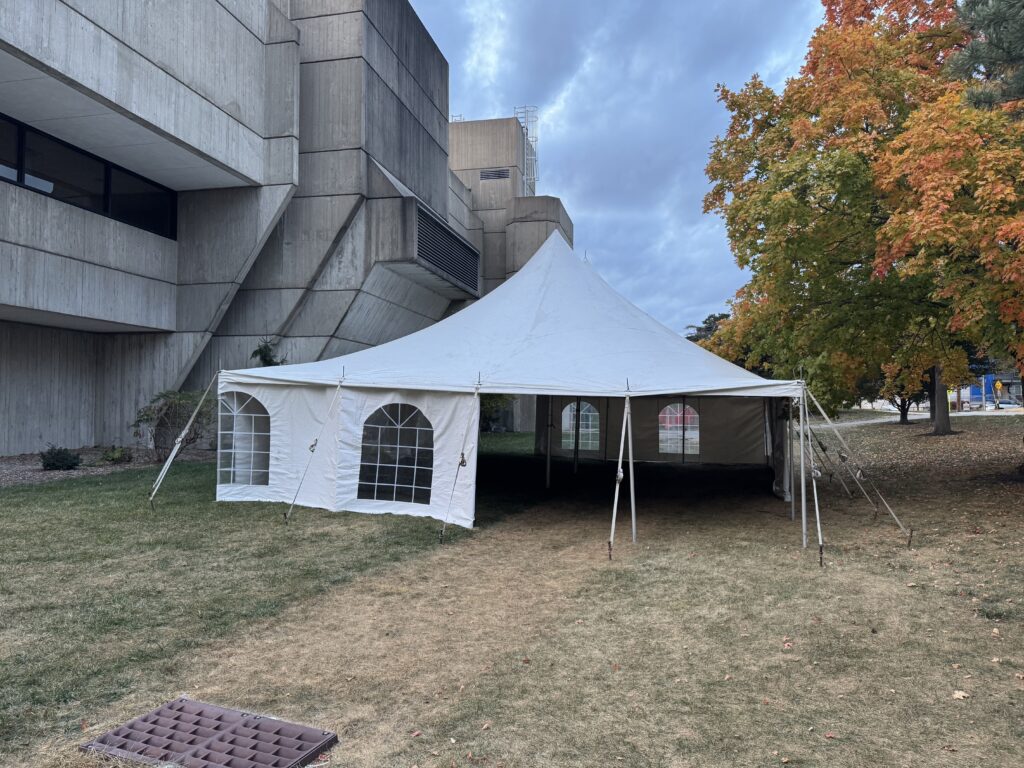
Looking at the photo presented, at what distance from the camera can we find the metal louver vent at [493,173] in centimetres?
2475

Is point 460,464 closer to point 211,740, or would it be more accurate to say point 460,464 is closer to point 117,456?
point 211,740

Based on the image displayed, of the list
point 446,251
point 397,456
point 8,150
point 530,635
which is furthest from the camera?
point 446,251

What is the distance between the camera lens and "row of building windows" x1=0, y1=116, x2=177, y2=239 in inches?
419

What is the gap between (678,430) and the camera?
14.7m

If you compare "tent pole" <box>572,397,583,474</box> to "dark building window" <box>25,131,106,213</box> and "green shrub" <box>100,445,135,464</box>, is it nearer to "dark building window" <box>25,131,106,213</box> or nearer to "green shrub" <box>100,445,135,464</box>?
"green shrub" <box>100,445,135,464</box>

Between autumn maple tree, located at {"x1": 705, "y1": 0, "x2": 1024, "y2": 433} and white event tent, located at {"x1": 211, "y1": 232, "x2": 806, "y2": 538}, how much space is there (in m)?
1.37

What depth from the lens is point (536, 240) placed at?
74.7ft

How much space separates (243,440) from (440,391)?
10.0 feet

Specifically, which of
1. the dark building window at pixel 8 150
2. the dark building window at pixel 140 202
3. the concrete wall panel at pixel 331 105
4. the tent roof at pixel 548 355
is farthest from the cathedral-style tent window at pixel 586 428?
the dark building window at pixel 8 150

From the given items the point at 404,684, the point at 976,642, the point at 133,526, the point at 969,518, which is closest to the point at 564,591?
the point at 404,684

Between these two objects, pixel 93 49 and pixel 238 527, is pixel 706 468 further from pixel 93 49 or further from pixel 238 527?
pixel 93 49

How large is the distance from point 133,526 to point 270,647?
410cm

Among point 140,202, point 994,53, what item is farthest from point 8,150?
point 994,53

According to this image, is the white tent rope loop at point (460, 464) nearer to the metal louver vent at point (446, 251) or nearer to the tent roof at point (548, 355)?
the tent roof at point (548, 355)
